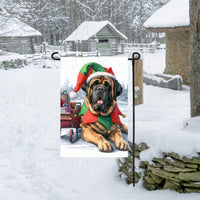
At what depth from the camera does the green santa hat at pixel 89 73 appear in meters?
3.20

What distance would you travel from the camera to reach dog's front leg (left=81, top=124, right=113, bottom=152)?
317cm

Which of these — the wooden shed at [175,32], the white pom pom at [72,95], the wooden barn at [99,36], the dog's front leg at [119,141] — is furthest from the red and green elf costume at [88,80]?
the wooden barn at [99,36]

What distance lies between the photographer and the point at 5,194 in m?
4.24

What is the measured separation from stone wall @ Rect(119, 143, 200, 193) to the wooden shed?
835cm

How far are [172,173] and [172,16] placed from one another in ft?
30.5

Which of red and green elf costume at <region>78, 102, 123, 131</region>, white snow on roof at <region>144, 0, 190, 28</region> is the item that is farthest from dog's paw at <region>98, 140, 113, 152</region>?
white snow on roof at <region>144, 0, 190, 28</region>

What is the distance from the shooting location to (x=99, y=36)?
2353cm

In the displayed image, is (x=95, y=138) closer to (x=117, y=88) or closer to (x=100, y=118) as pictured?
(x=100, y=118)

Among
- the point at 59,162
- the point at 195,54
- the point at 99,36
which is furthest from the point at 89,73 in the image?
the point at 99,36

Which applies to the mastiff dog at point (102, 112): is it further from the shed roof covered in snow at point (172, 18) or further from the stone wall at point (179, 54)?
the stone wall at point (179, 54)

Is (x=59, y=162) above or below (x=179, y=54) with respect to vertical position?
below

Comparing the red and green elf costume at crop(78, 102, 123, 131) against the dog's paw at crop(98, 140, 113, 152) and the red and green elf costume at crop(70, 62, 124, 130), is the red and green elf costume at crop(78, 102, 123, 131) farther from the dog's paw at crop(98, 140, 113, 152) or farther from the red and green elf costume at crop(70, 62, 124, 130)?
the dog's paw at crop(98, 140, 113, 152)

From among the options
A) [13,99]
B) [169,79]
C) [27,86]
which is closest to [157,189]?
[13,99]

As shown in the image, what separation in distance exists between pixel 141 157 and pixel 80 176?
4.23ft
